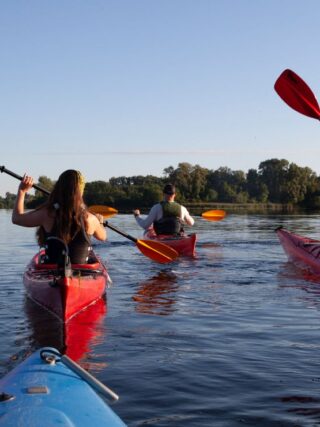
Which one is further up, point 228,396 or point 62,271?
point 62,271

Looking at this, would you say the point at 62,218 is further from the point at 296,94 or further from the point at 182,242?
the point at 182,242

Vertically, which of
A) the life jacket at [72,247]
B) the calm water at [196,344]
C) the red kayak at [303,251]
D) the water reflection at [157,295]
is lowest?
the water reflection at [157,295]

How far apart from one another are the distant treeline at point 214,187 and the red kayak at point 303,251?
53909 millimetres

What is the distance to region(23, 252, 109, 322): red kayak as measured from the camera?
206 inches

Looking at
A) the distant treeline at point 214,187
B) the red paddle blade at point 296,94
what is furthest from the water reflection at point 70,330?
the distant treeline at point 214,187

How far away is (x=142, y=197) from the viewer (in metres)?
71.7

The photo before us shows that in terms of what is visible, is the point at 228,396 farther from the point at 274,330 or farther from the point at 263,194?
the point at 263,194

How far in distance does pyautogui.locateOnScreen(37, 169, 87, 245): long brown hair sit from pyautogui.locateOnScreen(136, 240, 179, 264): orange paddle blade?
2.57 meters

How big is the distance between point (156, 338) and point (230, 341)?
682 mm

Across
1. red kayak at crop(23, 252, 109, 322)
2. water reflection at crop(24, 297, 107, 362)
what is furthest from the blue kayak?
red kayak at crop(23, 252, 109, 322)

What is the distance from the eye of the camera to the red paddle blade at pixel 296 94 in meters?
7.74

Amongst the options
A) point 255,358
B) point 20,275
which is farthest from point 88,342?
point 20,275

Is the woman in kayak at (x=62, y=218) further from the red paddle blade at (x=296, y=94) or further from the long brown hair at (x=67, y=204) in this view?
the red paddle blade at (x=296, y=94)

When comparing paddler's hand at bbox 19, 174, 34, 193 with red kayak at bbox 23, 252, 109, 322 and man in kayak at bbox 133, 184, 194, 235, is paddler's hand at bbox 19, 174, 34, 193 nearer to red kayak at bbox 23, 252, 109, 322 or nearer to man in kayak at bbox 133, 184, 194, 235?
red kayak at bbox 23, 252, 109, 322
